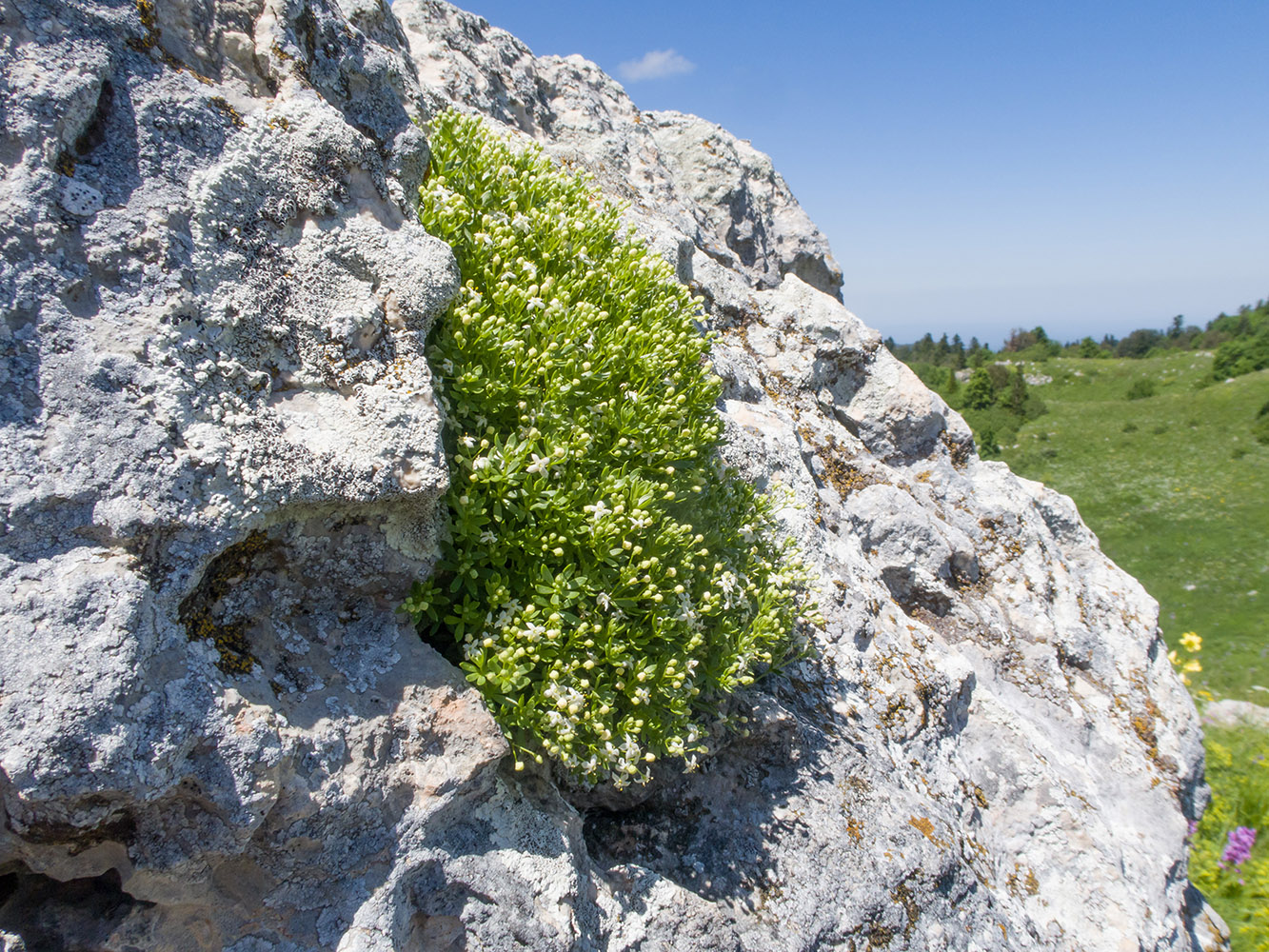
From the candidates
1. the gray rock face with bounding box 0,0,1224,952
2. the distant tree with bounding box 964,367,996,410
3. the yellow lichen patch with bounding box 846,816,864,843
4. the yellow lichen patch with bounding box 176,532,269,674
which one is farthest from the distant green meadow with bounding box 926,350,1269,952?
the yellow lichen patch with bounding box 176,532,269,674

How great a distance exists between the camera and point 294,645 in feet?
13.2

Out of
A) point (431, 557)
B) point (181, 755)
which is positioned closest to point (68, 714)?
point (181, 755)

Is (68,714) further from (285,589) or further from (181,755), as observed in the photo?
(285,589)

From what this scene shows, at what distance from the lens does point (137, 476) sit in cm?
340

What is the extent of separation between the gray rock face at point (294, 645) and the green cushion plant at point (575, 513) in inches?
13.1

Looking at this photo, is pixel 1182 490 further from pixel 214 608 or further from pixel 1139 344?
pixel 1139 344

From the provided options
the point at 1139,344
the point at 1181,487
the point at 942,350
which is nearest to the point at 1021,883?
the point at 1181,487

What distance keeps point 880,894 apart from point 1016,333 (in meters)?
138

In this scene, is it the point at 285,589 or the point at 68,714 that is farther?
the point at 285,589

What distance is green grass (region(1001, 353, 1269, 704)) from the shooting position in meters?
26.8

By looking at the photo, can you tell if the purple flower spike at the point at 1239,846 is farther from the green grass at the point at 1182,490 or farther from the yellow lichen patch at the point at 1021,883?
the green grass at the point at 1182,490

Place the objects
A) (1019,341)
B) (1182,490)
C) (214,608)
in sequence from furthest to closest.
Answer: (1019,341) → (1182,490) → (214,608)

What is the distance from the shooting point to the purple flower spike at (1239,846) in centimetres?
1025

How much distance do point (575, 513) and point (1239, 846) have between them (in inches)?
456
